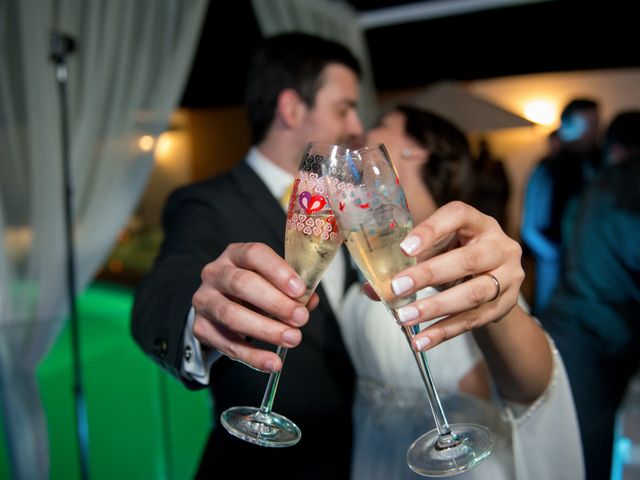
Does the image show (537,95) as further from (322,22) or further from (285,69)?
(285,69)

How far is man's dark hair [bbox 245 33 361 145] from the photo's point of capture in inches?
80.7

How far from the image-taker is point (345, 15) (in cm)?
444

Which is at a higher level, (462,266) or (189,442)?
(462,266)

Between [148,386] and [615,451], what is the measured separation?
2.08 m

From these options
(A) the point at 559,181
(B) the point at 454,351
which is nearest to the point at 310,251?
(B) the point at 454,351

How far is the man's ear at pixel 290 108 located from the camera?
79.6 inches

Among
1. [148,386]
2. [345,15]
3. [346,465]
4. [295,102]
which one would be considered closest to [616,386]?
[346,465]

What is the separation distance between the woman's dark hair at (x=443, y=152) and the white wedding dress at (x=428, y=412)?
0.41 meters

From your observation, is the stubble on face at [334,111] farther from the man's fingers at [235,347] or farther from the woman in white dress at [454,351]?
the man's fingers at [235,347]

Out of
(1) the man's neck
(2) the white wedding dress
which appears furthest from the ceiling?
(2) the white wedding dress

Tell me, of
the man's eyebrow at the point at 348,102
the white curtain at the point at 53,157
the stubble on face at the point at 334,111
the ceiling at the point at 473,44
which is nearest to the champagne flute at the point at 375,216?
the stubble on face at the point at 334,111

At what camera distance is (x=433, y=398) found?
821 mm

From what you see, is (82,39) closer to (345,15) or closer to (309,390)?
(309,390)

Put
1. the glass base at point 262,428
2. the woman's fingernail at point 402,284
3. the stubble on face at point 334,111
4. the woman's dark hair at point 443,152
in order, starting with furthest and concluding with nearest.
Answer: the stubble on face at point 334,111 < the woman's dark hair at point 443,152 < the glass base at point 262,428 < the woman's fingernail at point 402,284
